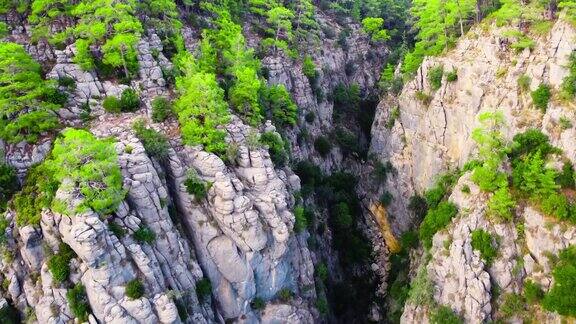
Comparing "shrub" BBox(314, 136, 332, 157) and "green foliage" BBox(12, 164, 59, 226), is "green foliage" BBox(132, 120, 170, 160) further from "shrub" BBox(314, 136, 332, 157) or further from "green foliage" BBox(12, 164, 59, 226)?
"shrub" BBox(314, 136, 332, 157)

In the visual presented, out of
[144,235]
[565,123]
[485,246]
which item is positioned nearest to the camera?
[144,235]

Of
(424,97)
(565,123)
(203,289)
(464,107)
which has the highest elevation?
(565,123)

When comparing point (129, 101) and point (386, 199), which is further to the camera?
point (386, 199)

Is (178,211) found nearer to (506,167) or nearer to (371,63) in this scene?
(506,167)

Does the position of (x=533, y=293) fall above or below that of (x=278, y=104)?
below

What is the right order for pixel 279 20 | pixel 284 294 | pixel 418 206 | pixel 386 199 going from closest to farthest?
1. pixel 284 294
2. pixel 418 206
3. pixel 386 199
4. pixel 279 20

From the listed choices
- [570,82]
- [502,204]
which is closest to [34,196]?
[502,204]

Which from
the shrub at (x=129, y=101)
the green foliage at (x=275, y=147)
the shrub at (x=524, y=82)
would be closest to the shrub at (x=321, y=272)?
the green foliage at (x=275, y=147)

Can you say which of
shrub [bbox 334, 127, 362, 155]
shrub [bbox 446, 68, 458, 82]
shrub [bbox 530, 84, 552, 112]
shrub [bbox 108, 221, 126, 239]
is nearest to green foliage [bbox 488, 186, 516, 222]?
shrub [bbox 530, 84, 552, 112]

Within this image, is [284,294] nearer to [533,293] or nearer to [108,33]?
[533,293]
